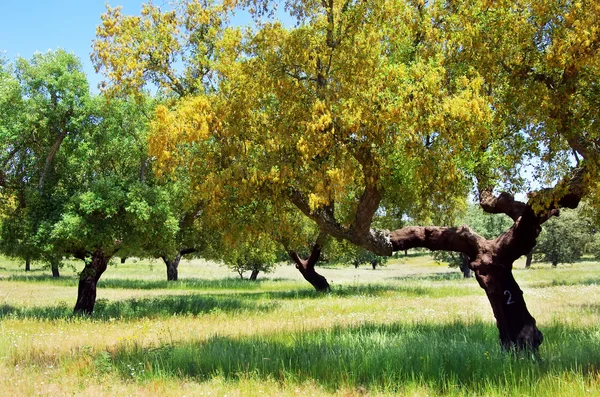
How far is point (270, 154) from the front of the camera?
11.3 meters

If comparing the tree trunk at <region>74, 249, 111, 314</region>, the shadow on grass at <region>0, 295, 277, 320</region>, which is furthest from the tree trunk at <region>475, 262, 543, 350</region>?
the tree trunk at <region>74, 249, 111, 314</region>

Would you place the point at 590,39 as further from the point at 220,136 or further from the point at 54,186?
the point at 54,186

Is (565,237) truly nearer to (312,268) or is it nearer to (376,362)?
(312,268)

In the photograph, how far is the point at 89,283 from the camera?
23469 millimetres

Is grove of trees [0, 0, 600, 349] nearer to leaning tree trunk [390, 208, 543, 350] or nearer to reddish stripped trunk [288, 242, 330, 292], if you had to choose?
leaning tree trunk [390, 208, 543, 350]

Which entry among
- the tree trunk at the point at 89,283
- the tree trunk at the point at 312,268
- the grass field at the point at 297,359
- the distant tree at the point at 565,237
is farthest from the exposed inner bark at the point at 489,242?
the distant tree at the point at 565,237

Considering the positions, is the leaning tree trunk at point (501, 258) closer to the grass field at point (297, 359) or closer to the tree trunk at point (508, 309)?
the tree trunk at point (508, 309)

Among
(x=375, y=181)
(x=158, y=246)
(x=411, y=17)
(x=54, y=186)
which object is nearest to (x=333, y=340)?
(x=375, y=181)

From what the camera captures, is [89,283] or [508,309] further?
[89,283]

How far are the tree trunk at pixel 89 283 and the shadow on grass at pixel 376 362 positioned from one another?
451 inches

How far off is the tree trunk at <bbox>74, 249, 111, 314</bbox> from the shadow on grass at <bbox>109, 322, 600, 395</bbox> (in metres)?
11.5

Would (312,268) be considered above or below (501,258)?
below

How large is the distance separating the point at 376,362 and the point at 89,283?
17564 millimetres

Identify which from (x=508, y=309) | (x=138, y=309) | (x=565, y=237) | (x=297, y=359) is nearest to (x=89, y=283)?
(x=138, y=309)
